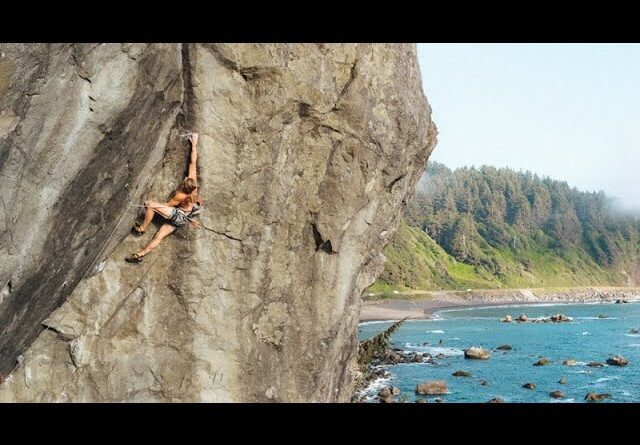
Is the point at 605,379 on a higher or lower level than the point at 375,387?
higher

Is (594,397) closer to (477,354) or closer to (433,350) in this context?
(477,354)

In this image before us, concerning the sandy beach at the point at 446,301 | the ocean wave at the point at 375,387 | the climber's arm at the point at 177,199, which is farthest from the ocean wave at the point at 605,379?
the climber's arm at the point at 177,199

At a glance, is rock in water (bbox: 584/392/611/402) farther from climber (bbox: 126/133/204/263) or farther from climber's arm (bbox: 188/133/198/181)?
climber's arm (bbox: 188/133/198/181)

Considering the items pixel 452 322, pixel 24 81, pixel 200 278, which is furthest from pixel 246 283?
pixel 452 322

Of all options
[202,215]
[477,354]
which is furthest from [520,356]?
[202,215]

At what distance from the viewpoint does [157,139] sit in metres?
14.3

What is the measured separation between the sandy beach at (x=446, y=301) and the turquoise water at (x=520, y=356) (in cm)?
918

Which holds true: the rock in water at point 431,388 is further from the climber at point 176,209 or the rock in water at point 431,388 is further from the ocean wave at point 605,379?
the climber at point 176,209

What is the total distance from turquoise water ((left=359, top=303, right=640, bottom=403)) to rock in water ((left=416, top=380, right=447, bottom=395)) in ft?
2.23

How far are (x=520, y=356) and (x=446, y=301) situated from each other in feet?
297

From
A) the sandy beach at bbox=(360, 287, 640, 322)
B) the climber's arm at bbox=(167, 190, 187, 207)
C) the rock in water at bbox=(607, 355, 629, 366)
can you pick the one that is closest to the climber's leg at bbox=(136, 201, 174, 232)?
the climber's arm at bbox=(167, 190, 187, 207)

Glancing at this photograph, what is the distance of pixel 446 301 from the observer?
16262cm

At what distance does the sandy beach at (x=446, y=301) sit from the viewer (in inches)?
5134
